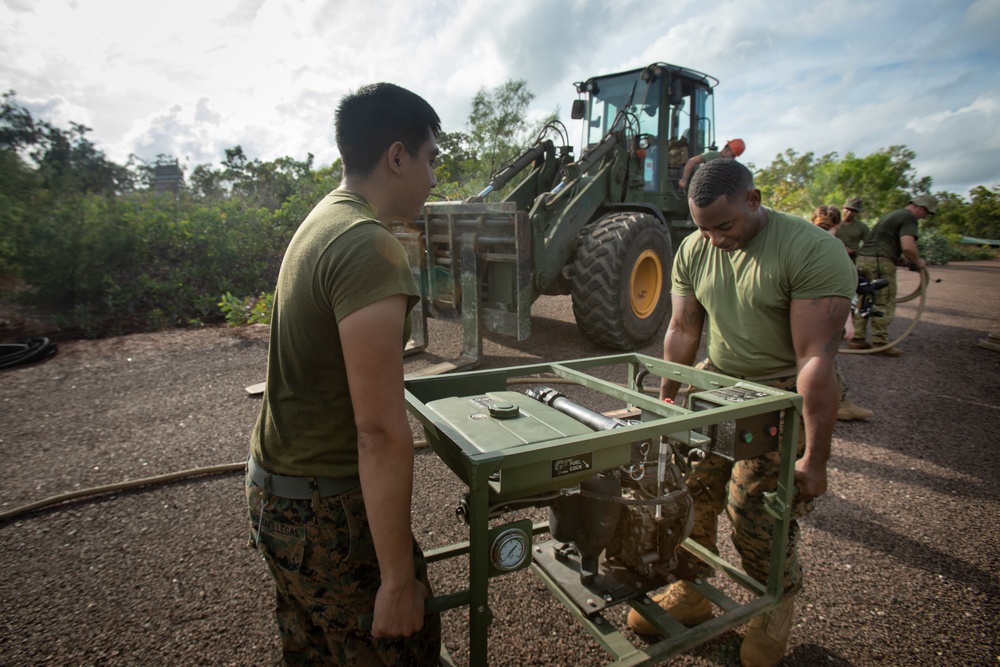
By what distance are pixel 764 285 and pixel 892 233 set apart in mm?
6253

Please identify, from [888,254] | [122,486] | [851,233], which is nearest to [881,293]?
[888,254]

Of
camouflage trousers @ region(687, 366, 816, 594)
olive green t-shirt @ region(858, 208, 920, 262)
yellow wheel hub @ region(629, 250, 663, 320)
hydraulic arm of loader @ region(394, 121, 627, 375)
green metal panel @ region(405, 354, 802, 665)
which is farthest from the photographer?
olive green t-shirt @ region(858, 208, 920, 262)

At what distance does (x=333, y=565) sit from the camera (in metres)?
1.41

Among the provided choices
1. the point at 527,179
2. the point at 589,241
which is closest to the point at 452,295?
the point at 589,241

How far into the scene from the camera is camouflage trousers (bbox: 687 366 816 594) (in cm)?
212

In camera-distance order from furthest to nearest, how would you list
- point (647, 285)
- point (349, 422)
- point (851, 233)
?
point (851, 233) < point (647, 285) < point (349, 422)

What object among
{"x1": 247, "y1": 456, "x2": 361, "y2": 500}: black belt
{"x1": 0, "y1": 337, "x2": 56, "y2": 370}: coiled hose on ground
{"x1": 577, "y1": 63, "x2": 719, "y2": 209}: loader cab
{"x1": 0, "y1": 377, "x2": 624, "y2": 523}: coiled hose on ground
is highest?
{"x1": 577, "y1": 63, "x2": 719, "y2": 209}: loader cab

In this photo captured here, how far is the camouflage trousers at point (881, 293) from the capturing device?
6.76 m

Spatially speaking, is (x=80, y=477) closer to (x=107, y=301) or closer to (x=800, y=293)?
(x=800, y=293)

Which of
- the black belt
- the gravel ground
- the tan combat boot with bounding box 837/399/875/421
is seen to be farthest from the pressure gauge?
the tan combat boot with bounding box 837/399/875/421

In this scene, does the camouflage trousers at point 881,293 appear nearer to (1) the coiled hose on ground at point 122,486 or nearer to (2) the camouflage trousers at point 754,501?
(2) the camouflage trousers at point 754,501

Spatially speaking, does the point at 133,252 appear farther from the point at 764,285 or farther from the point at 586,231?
the point at 764,285

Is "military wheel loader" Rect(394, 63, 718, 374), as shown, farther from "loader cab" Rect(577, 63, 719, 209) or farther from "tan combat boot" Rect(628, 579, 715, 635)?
"tan combat boot" Rect(628, 579, 715, 635)

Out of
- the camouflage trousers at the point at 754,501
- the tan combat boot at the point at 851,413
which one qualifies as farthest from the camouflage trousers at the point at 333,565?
the tan combat boot at the point at 851,413
